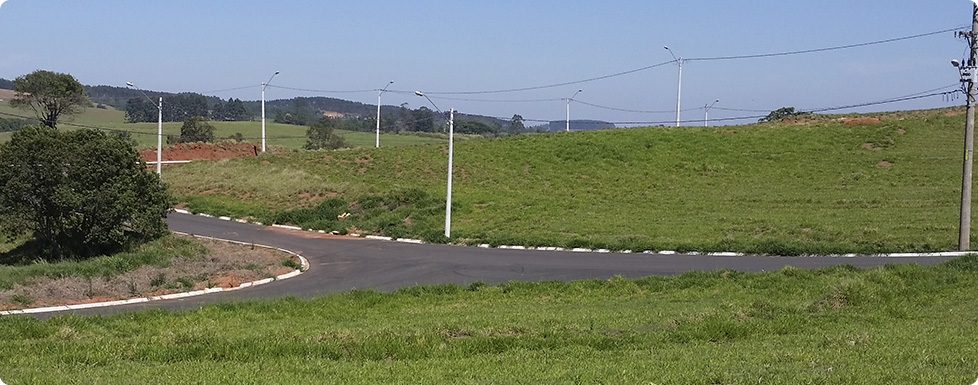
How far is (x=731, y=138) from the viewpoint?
179ft

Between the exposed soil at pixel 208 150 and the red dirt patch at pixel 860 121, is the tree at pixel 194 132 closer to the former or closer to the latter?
the exposed soil at pixel 208 150

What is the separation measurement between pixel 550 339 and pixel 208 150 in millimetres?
68410

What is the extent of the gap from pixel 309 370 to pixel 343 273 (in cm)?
1555

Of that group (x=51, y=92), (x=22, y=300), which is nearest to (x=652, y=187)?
(x=22, y=300)

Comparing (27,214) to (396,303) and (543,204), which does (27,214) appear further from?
(543,204)

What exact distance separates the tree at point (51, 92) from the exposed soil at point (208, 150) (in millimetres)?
9791

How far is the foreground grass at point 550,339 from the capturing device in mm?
7941

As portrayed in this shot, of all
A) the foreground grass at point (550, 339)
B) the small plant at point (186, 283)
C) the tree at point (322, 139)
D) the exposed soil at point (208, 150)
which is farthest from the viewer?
the tree at point (322, 139)

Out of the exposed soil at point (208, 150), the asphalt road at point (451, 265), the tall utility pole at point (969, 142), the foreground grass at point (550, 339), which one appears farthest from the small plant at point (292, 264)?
the exposed soil at point (208, 150)

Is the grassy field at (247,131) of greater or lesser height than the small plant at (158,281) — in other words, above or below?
above

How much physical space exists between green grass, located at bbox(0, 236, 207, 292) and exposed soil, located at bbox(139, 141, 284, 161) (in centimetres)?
4496

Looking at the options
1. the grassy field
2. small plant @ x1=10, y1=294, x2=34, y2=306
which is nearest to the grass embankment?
small plant @ x1=10, y1=294, x2=34, y2=306

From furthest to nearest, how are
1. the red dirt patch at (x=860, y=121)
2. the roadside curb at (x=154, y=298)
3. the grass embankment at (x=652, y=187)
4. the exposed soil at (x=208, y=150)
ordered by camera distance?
the exposed soil at (x=208, y=150) < the red dirt patch at (x=860, y=121) < the grass embankment at (x=652, y=187) < the roadside curb at (x=154, y=298)

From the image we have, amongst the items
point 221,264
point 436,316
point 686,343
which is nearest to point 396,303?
point 436,316
